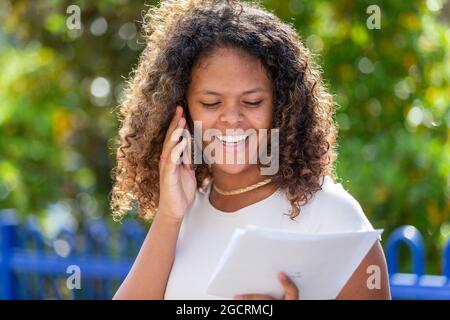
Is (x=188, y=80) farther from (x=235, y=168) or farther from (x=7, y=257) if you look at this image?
(x=7, y=257)

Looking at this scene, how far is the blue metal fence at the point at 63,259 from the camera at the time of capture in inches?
162

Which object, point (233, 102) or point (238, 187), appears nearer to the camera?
point (233, 102)

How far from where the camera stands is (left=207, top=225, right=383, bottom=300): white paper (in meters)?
1.84

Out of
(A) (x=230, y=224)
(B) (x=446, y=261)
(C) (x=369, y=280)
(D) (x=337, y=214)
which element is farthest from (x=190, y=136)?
(B) (x=446, y=261)

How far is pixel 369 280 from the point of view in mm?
1942

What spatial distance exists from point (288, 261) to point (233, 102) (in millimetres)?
399

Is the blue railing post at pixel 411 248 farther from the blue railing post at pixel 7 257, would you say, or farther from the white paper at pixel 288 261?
the blue railing post at pixel 7 257

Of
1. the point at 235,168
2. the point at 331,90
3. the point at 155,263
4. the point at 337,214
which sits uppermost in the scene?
the point at 331,90

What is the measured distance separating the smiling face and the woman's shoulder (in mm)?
218

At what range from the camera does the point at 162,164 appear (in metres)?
2.25

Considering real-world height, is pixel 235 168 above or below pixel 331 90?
below

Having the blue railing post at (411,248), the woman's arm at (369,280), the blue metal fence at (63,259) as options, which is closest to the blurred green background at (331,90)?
the blue metal fence at (63,259)

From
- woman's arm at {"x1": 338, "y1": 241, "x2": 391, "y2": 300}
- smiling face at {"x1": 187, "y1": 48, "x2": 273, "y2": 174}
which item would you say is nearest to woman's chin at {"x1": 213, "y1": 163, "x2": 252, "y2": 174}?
smiling face at {"x1": 187, "y1": 48, "x2": 273, "y2": 174}

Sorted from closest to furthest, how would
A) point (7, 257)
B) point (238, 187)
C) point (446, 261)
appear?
point (238, 187) < point (446, 261) < point (7, 257)
